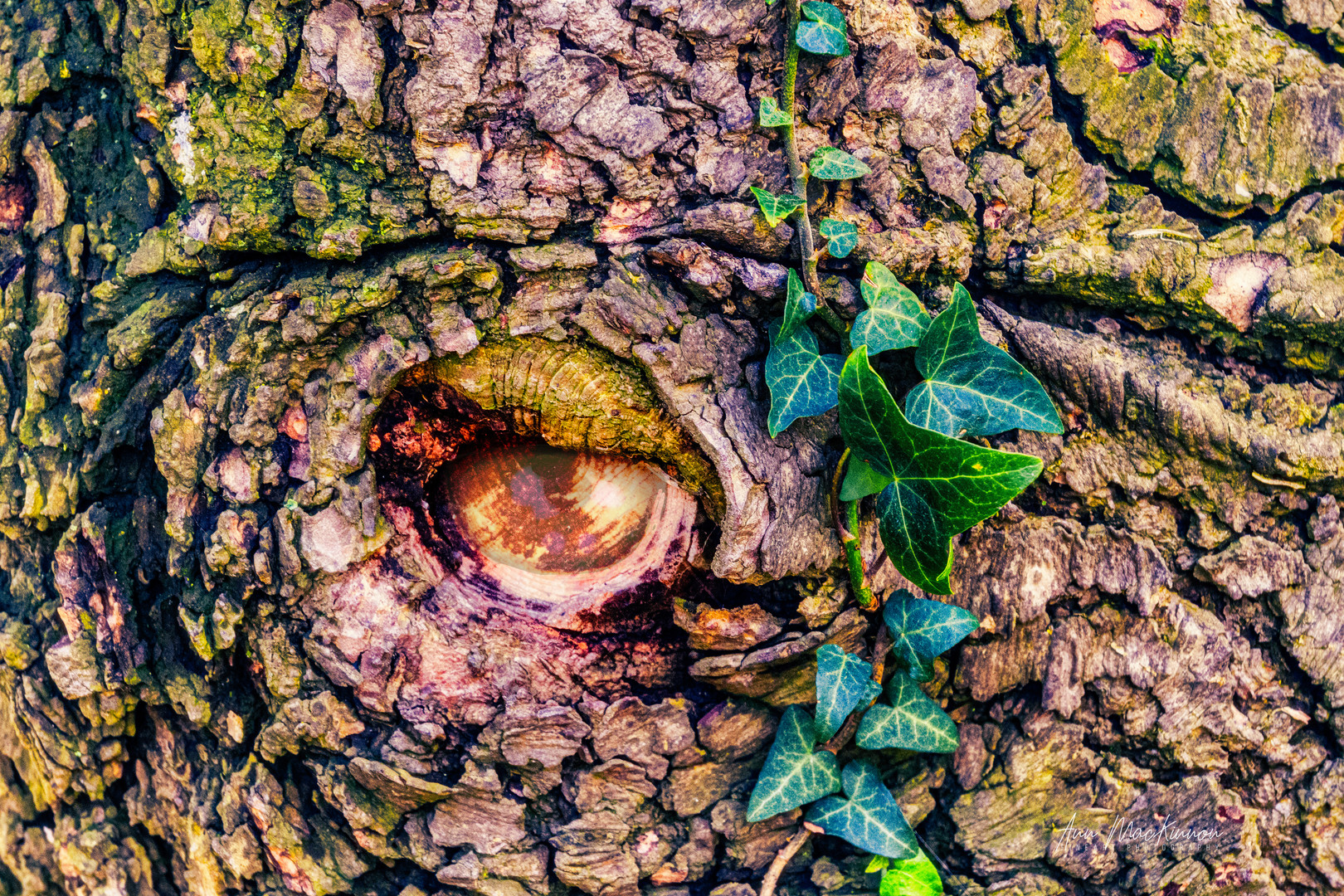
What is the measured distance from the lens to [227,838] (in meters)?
1.54

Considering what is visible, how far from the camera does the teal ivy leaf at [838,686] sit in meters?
1.40

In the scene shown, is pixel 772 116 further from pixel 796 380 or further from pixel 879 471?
pixel 879 471

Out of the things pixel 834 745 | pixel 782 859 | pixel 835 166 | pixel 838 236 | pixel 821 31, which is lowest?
pixel 782 859

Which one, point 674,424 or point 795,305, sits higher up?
point 795,305

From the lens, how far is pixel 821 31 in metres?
1.34

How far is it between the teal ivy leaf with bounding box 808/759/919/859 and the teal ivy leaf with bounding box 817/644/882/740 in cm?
14

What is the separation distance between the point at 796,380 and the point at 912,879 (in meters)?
0.95

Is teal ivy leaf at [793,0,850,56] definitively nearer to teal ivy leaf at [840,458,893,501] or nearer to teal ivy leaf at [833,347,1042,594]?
teal ivy leaf at [833,347,1042,594]

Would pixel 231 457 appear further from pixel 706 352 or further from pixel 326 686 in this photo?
pixel 706 352

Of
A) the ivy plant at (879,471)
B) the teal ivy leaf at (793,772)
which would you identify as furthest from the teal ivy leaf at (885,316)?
the teal ivy leaf at (793,772)

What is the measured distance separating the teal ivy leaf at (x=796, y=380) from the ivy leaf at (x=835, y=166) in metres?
0.27
